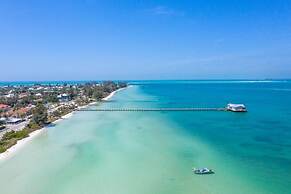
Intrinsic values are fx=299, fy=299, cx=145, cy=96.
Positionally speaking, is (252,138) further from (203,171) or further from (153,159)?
(203,171)

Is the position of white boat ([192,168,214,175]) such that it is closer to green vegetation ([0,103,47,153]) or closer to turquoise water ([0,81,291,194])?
turquoise water ([0,81,291,194])

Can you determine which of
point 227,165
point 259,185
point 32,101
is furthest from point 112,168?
point 32,101

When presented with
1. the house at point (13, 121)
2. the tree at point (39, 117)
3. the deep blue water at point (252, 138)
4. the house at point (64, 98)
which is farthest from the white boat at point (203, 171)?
the house at point (64, 98)

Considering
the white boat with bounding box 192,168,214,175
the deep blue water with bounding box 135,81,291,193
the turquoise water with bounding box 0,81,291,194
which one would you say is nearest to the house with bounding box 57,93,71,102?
the deep blue water with bounding box 135,81,291,193

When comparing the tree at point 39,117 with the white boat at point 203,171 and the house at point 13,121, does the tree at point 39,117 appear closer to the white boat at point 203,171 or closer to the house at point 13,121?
the house at point 13,121

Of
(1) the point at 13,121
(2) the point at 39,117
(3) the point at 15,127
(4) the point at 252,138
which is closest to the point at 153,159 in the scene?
(4) the point at 252,138

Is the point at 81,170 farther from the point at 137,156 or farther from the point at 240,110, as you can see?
the point at 240,110

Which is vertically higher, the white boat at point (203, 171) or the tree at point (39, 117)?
the tree at point (39, 117)

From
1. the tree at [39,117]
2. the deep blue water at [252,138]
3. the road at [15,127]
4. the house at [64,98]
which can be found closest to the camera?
the deep blue water at [252,138]
